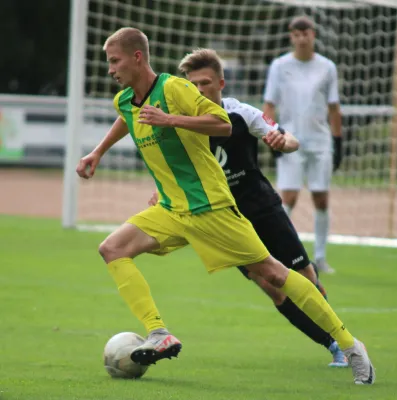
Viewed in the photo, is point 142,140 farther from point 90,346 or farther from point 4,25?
point 4,25

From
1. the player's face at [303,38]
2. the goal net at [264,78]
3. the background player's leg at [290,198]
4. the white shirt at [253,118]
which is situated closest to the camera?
the white shirt at [253,118]

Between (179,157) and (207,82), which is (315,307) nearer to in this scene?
(179,157)

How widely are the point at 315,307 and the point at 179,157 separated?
3.40 feet

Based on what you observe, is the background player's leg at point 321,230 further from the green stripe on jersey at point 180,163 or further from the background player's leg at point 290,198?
the green stripe on jersey at point 180,163

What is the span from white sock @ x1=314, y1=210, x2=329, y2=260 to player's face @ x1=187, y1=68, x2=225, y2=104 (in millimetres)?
5060

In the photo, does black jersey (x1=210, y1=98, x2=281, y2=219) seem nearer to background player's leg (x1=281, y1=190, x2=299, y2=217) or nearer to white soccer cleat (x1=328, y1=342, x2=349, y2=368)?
white soccer cleat (x1=328, y1=342, x2=349, y2=368)

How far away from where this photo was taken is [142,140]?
238 inches

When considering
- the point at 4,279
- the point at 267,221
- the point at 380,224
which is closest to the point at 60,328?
the point at 267,221

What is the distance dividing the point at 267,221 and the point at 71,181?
8118 millimetres

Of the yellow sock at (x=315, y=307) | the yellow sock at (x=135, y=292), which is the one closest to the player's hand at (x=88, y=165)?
the yellow sock at (x=135, y=292)

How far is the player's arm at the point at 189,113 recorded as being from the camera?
563 centimetres

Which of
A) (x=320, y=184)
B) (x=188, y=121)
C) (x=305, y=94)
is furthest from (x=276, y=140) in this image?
(x=305, y=94)

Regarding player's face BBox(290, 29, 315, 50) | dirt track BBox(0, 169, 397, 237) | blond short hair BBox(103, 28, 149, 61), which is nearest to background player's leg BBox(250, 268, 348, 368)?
blond short hair BBox(103, 28, 149, 61)

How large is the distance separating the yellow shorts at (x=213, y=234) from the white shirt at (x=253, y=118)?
0.55 m
